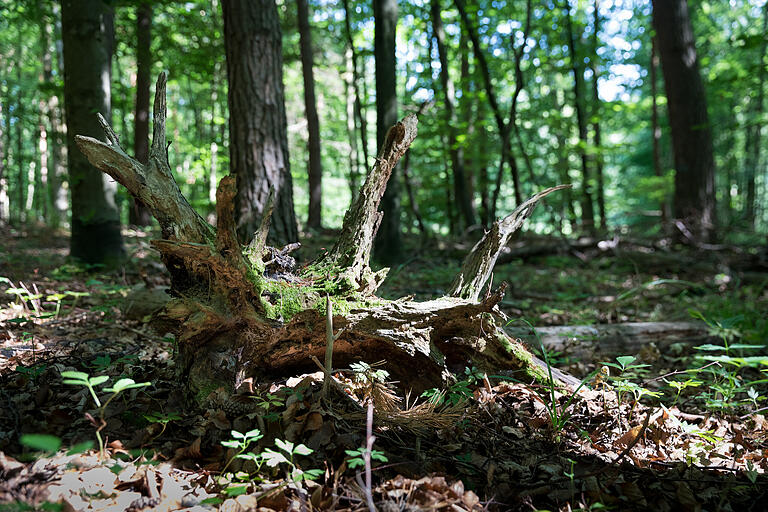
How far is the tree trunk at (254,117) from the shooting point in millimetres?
4590

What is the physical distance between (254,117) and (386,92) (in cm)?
298

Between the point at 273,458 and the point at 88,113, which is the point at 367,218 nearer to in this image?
the point at 273,458

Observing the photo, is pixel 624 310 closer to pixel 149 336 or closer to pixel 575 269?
pixel 575 269

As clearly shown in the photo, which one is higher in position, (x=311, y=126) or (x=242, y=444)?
(x=311, y=126)

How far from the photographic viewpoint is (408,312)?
2.52 meters

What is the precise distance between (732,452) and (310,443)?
2.16 metres

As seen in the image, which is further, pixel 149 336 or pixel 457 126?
pixel 457 126

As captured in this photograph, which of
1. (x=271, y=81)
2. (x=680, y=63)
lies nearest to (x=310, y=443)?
(x=271, y=81)

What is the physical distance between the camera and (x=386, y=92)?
700cm

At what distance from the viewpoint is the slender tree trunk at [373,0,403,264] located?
276 inches

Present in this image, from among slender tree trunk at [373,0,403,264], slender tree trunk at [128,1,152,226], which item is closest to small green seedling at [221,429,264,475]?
slender tree trunk at [373,0,403,264]

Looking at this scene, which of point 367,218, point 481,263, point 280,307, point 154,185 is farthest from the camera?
point 481,263

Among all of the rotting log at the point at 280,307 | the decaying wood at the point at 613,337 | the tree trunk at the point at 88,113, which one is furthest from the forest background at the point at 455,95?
the rotting log at the point at 280,307

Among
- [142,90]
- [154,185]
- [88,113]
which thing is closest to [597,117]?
[142,90]
